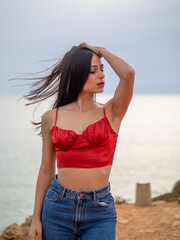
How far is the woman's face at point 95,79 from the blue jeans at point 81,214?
2.46 ft

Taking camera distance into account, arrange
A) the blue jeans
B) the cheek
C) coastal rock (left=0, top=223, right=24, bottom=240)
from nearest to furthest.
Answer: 1. the blue jeans
2. the cheek
3. coastal rock (left=0, top=223, right=24, bottom=240)

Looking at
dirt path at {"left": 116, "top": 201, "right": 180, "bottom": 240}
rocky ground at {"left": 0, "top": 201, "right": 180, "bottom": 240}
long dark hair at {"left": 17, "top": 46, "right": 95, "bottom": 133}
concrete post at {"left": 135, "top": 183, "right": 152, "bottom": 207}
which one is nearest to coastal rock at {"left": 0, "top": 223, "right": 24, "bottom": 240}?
rocky ground at {"left": 0, "top": 201, "right": 180, "bottom": 240}

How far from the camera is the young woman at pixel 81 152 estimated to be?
2914 mm

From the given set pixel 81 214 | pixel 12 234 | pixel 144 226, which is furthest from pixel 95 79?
pixel 144 226

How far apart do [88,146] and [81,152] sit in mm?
67

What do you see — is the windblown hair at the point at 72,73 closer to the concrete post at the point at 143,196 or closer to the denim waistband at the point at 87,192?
the denim waistband at the point at 87,192

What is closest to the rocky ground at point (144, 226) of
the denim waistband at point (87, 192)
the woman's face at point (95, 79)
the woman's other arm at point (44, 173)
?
the woman's other arm at point (44, 173)

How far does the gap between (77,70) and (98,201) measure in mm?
1012

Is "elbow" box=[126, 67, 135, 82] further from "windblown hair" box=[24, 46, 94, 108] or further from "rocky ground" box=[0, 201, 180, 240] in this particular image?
"rocky ground" box=[0, 201, 180, 240]

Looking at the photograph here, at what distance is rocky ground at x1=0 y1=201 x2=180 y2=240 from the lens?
5.99 meters

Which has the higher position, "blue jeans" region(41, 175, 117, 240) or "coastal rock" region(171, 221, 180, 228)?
"blue jeans" region(41, 175, 117, 240)

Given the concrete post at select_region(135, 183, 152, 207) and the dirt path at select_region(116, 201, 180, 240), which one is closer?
the dirt path at select_region(116, 201, 180, 240)

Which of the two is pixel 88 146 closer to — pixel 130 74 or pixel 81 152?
pixel 81 152

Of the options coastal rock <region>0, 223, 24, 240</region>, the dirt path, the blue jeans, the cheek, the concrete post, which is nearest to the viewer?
the blue jeans
